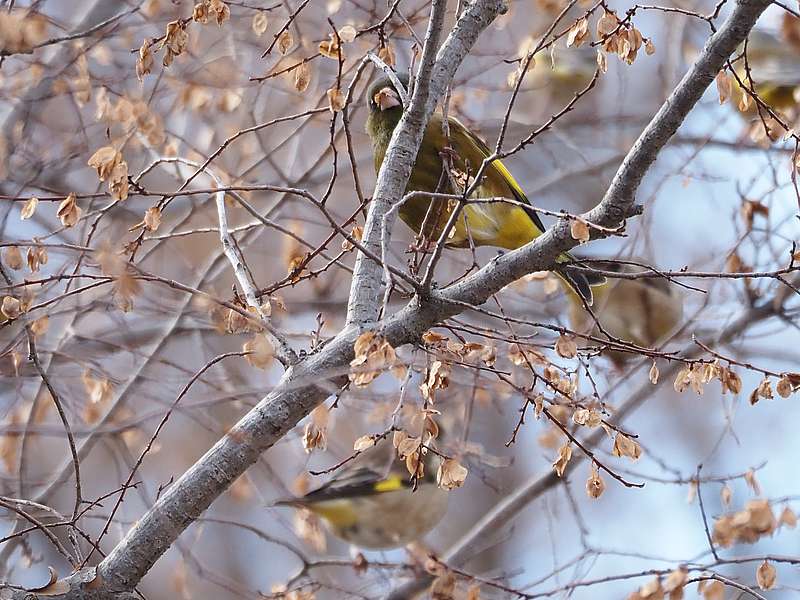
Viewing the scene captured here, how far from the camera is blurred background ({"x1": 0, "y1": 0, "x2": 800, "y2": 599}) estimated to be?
315 centimetres

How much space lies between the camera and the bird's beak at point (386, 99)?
3383mm

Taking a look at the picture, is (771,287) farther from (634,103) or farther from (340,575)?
(340,575)

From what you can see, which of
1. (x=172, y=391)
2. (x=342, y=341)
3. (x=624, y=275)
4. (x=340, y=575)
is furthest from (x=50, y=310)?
Result: (x=340, y=575)

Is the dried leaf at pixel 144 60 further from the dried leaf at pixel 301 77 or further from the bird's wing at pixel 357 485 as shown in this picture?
the bird's wing at pixel 357 485

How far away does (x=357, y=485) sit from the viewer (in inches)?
198

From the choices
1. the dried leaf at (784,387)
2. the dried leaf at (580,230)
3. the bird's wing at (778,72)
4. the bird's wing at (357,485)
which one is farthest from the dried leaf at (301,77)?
the bird's wing at (778,72)

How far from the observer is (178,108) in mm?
5410

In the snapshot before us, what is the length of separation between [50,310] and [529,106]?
5438 mm

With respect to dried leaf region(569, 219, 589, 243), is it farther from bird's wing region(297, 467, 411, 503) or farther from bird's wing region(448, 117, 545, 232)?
bird's wing region(297, 467, 411, 503)

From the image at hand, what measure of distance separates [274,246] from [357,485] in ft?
13.8

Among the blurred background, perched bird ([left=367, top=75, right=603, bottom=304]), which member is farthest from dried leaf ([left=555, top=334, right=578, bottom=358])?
perched bird ([left=367, top=75, right=603, bottom=304])

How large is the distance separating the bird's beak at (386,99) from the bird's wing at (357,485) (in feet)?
6.59

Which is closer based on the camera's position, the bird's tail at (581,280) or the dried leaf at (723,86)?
the dried leaf at (723,86)

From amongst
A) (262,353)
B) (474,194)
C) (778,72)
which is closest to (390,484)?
(474,194)
